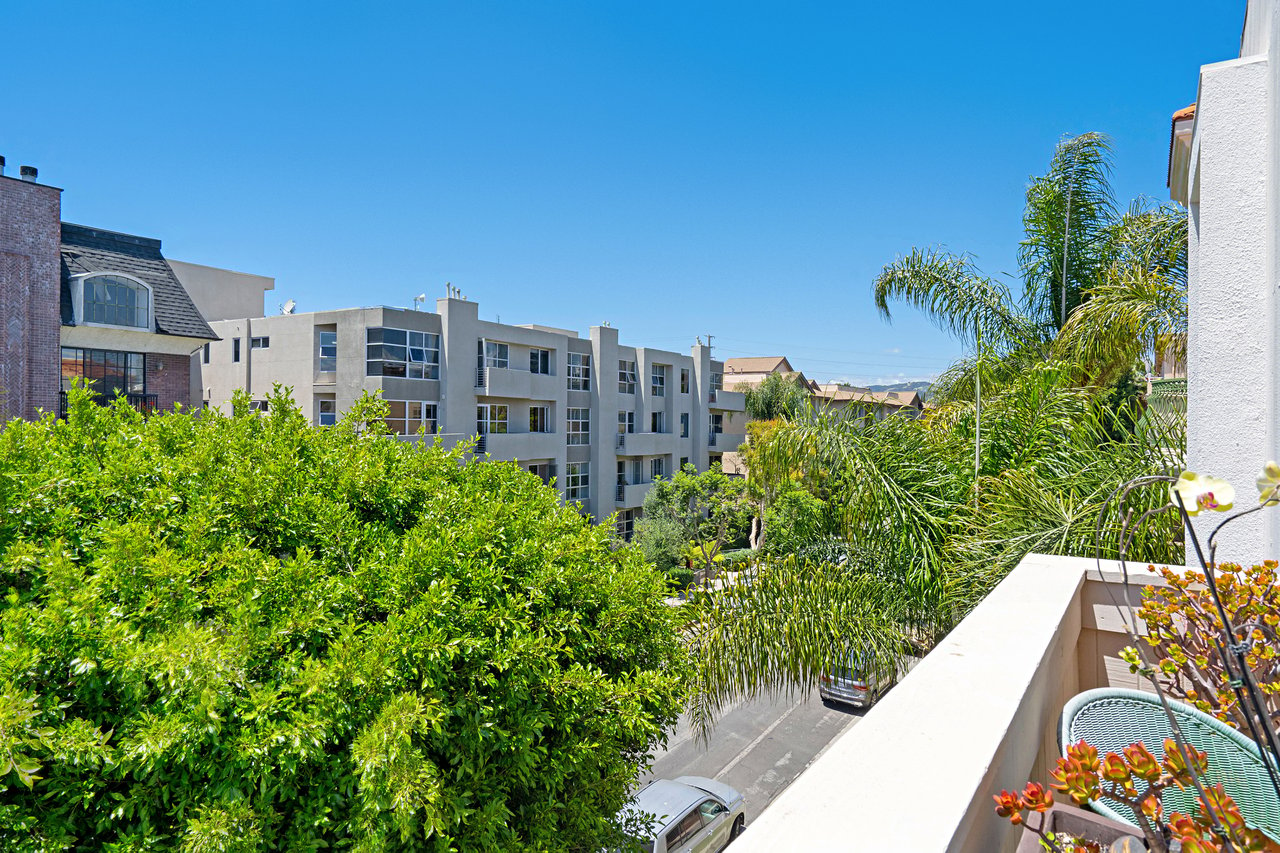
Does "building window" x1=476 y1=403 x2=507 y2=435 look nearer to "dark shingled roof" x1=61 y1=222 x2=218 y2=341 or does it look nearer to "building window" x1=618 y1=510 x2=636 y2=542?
"building window" x1=618 y1=510 x2=636 y2=542

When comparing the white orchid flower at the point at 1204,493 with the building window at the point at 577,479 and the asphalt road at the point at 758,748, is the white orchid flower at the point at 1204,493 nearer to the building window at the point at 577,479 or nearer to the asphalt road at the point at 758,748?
the asphalt road at the point at 758,748

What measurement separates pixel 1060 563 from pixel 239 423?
14.5 feet

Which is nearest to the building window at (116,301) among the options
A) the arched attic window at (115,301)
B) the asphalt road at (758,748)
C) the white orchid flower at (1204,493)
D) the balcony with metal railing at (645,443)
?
the arched attic window at (115,301)

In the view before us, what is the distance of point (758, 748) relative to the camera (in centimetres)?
1258

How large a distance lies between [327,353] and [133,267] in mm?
5641

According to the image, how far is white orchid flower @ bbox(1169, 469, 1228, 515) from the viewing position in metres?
0.95

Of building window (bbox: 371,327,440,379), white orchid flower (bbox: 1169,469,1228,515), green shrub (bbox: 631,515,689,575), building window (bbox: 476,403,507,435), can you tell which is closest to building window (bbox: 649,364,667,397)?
building window (bbox: 476,403,507,435)

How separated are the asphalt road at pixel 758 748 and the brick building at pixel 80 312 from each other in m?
16.0

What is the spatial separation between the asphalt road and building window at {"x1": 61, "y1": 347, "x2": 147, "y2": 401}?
1759 cm

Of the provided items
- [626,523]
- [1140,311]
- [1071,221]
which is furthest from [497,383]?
[1140,311]

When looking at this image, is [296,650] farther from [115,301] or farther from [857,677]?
[115,301]

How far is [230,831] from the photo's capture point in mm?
2240

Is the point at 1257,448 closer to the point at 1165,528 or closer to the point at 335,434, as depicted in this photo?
the point at 1165,528

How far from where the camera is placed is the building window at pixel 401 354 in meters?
21.3
